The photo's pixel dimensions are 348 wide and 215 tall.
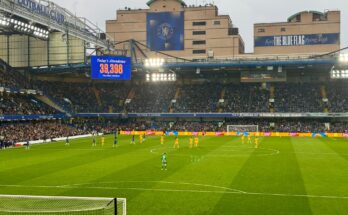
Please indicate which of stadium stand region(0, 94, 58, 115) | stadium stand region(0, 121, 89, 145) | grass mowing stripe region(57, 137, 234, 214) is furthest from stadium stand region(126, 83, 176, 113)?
grass mowing stripe region(57, 137, 234, 214)

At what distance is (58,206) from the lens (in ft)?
66.0

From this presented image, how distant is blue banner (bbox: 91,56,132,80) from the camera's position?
66000 millimetres

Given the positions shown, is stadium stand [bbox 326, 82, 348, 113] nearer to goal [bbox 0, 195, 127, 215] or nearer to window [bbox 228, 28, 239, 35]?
window [bbox 228, 28, 239, 35]

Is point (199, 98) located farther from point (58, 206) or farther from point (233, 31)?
point (58, 206)

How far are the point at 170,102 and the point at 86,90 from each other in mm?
19416

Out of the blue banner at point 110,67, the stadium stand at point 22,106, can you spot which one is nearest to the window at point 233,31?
the blue banner at point 110,67

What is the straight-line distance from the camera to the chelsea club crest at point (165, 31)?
10581cm

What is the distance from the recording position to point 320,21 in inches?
4026

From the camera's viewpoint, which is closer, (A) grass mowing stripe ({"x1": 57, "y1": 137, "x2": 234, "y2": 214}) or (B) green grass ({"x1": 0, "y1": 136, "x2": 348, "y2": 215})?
(B) green grass ({"x1": 0, "y1": 136, "x2": 348, "y2": 215})

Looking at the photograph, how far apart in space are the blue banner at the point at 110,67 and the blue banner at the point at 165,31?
3913cm

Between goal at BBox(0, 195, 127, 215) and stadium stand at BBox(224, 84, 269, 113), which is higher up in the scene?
stadium stand at BBox(224, 84, 269, 113)

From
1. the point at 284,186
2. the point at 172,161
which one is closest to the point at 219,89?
the point at 172,161

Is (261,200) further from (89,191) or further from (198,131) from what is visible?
(198,131)

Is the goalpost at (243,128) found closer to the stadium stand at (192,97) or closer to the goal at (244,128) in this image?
the goal at (244,128)
